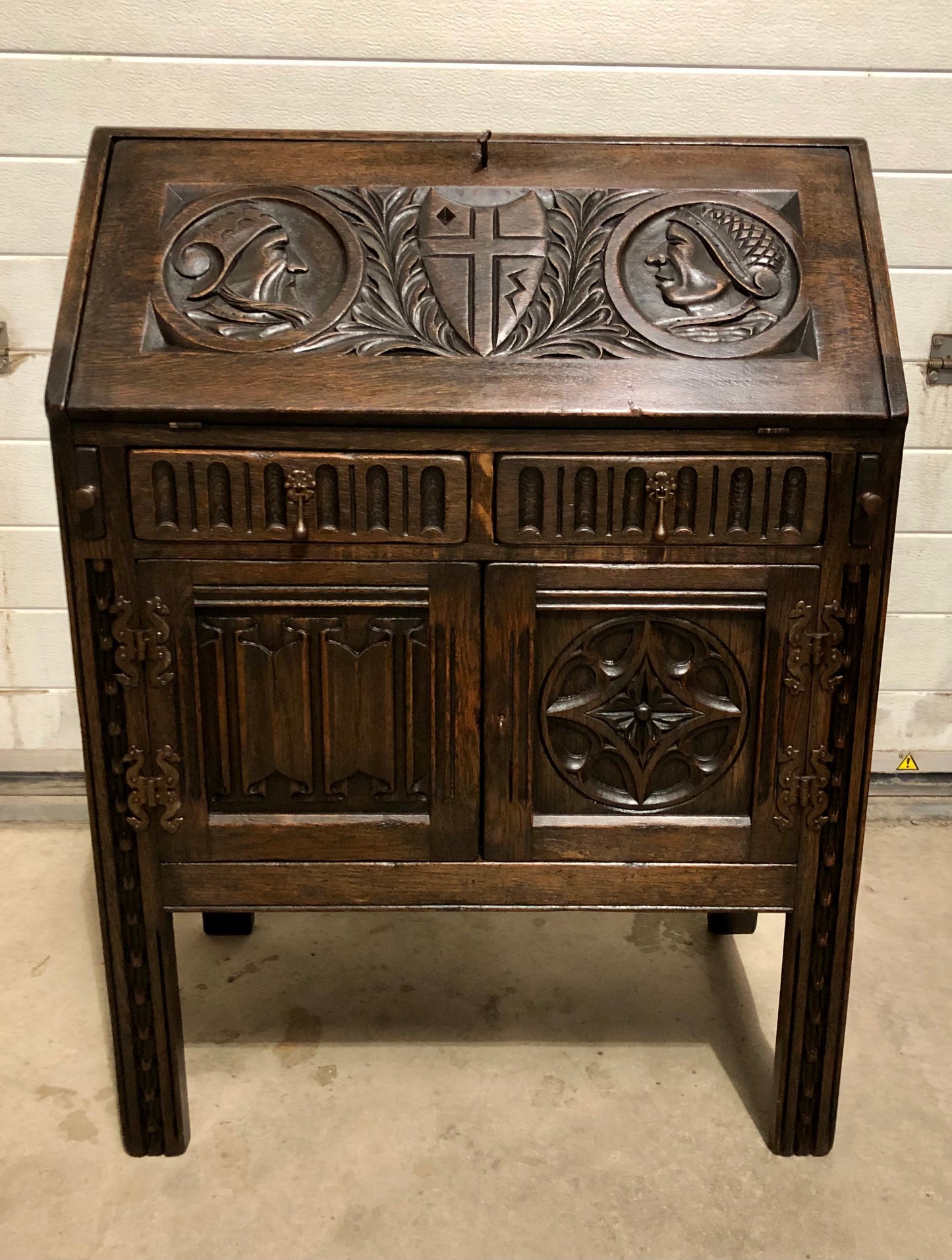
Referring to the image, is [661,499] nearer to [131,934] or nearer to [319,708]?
[319,708]

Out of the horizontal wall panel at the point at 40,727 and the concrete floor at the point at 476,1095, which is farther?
the horizontal wall panel at the point at 40,727

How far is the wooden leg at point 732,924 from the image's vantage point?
218 cm

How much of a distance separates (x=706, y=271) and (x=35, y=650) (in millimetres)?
1863

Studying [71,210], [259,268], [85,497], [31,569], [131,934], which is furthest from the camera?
[31,569]

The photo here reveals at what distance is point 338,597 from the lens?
144cm

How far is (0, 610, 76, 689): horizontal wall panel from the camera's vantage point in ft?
8.34

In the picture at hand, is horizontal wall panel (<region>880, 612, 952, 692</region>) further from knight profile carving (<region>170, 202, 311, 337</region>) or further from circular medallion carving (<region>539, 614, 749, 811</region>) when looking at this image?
knight profile carving (<region>170, 202, 311, 337</region>)

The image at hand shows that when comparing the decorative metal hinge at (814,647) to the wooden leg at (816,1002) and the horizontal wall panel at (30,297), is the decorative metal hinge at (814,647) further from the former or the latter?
the horizontal wall panel at (30,297)

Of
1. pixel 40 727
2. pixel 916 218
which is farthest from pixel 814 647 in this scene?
pixel 40 727

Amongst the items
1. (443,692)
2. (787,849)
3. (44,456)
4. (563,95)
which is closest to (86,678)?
(443,692)

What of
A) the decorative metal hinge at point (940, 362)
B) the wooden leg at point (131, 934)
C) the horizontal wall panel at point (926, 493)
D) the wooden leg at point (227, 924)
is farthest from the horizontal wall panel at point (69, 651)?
the wooden leg at point (131, 934)

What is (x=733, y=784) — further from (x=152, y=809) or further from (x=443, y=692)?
(x=152, y=809)

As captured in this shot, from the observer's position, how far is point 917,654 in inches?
103

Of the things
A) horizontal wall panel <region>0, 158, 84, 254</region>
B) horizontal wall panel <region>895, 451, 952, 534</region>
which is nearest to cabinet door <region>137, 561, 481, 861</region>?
horizontal wall panel <region>0, 158, 84, 254</region>
